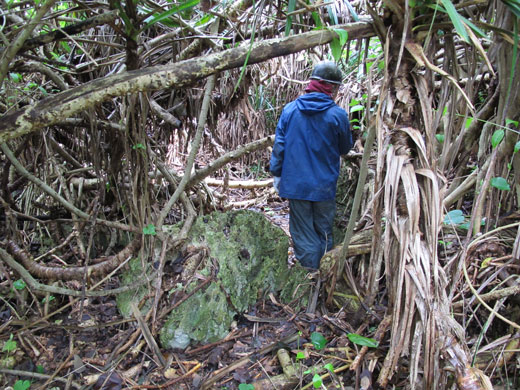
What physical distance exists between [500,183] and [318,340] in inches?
45.4

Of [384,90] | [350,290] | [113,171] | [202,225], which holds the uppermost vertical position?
[384,90]

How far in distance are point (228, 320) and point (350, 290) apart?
2.28 feet

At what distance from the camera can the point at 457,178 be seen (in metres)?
2.09

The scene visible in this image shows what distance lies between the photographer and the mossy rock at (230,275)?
1930 millimetres

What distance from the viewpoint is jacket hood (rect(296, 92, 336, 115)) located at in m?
2.82

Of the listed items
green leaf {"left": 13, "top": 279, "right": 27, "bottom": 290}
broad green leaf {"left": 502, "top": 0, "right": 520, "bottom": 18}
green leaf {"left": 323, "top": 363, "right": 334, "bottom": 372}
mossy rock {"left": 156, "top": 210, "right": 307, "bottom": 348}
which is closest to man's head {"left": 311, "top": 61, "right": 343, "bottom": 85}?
mossy rock {"left": 156, "top": 210, "right": 307, "bottom": 348}

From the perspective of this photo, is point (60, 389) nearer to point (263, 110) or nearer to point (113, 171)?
point (113, 171)

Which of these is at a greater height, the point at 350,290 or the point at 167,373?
the point at 350,290

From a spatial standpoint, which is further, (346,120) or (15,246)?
(346,120)

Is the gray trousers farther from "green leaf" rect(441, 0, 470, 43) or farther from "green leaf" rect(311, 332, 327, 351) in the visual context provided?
"green leaf" rect(441, 0, 470, 43)

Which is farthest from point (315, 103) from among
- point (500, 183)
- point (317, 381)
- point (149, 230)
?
point (317, 381)

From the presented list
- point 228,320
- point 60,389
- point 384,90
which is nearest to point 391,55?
point 384,90

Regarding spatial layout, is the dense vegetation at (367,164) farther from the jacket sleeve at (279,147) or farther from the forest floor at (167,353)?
the jacket sleeve at (279,147)

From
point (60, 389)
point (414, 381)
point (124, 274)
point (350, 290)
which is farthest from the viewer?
point (124, 274)
